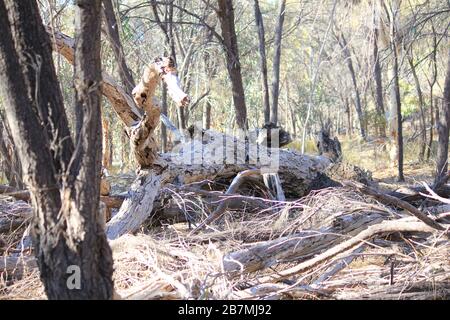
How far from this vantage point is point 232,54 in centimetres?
948

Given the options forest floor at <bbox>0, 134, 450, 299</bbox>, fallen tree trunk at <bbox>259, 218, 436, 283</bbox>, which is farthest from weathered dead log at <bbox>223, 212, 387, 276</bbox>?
fallen tree trunk at <bbox>259, 218, 436, 283</bbox>

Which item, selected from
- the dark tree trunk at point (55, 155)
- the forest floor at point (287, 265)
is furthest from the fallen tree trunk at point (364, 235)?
the dark tree trunk at point (55, 155)

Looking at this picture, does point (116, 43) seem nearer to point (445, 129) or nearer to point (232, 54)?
point (232, 54)

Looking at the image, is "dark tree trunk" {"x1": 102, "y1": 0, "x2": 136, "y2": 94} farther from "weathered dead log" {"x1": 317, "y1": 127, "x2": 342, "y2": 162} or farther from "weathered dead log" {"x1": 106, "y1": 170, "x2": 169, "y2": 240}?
"weathered dead log" {"x1": 317, "y1": 127, "x2": 342, "y2": 162}

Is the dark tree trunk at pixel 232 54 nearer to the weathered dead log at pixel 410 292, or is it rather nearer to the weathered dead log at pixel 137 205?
the weathered dead log at pixel 137 205

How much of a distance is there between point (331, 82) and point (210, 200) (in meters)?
31.7

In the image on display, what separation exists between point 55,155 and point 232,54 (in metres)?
7.27

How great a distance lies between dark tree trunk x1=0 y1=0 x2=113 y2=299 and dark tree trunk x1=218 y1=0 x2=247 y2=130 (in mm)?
6833

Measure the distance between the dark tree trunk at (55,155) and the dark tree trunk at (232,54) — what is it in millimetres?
6833

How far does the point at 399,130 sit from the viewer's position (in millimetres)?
11547

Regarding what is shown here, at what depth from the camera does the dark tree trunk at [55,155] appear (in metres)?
2.39

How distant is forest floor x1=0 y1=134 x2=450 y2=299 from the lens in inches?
135

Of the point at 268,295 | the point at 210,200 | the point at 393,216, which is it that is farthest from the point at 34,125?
the point at 210,200
